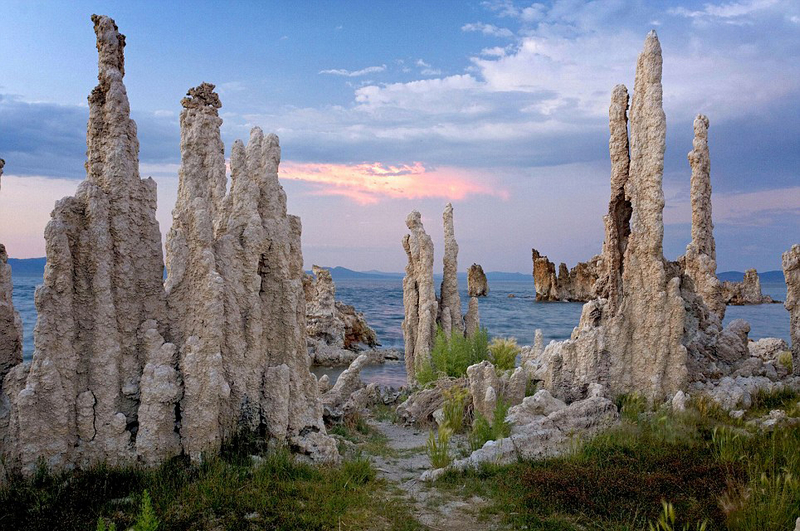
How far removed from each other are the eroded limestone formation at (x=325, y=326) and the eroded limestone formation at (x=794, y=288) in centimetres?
1725

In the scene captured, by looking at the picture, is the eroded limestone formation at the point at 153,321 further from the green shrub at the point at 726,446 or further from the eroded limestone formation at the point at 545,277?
the eroded limestone formation at the point at 545,277

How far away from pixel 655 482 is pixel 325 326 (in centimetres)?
2145

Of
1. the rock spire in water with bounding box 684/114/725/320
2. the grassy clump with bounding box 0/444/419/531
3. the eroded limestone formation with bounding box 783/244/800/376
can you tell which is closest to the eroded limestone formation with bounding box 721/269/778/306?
the rock spire in water with bounding box 684/114/725/320

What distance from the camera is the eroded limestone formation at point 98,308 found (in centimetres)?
688

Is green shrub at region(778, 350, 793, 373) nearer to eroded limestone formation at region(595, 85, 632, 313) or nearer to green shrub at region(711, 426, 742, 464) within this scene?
eroded limestone formation at region(595, 85, 632, 313)

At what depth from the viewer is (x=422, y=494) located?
295 inches

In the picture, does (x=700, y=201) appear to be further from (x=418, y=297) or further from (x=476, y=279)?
(x=476, y=279)

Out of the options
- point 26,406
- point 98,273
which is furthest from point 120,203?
point 26,406

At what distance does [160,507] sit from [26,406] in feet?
6.63

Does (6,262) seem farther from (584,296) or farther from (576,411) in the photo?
(584,296)

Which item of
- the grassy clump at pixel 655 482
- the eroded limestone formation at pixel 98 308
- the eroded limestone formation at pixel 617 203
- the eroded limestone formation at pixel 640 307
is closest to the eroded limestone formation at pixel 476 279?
the eroded limestone formation at pixel 617 203

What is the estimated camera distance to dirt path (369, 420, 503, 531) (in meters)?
6.56

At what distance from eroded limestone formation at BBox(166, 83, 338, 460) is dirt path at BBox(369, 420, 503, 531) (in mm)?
1065

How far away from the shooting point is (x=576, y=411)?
9891 mm
